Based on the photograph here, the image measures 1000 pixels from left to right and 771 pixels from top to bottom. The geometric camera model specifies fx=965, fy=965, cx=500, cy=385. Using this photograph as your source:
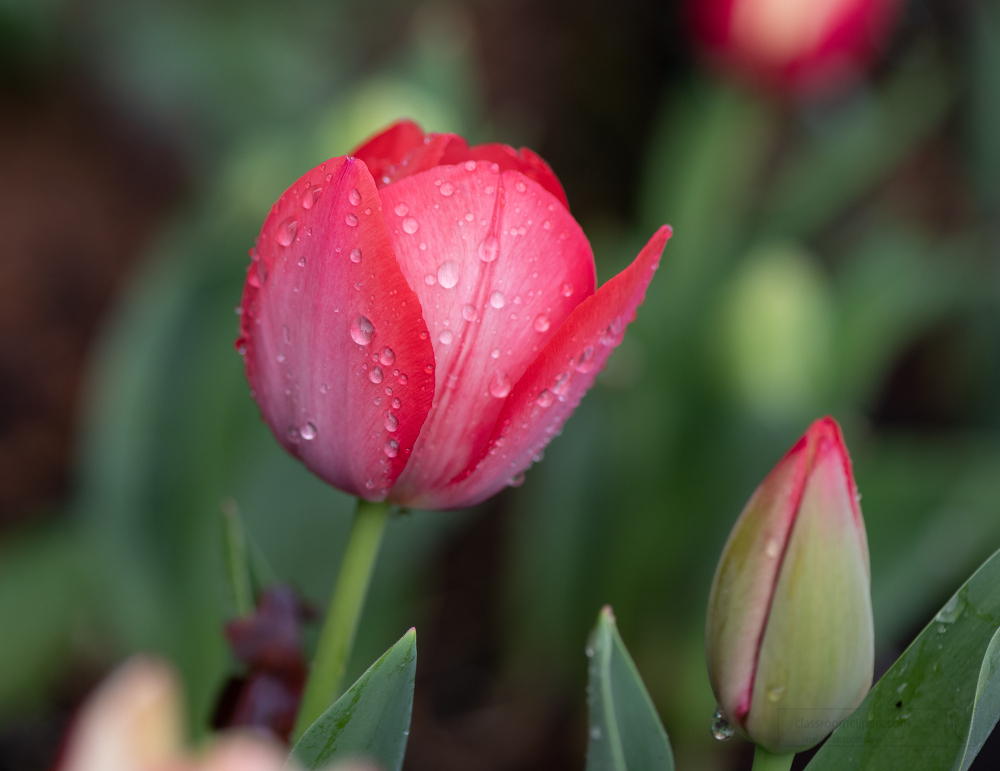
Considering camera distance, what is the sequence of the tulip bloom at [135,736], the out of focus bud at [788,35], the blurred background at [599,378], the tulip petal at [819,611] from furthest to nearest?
the out of focus bud at [788,35], the blurred background at [599,378], the tulip petal at [819,611], the tulip bloom at [135,736]

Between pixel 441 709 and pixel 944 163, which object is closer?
pixel 441 709

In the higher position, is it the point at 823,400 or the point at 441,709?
the point at 823,400

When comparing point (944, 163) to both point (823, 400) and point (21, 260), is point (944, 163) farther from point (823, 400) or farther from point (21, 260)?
point (21, 260)

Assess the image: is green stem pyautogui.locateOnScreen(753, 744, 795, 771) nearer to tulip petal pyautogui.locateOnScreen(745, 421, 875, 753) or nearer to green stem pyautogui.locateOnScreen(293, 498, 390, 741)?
tulip petal pyautogui.locateOnScreen(745, 421, 875, 753)

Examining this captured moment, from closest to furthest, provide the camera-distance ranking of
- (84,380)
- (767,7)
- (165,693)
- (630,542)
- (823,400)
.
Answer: (165,693) < (823,400) < (630,542) < (767,7) < (84,380)

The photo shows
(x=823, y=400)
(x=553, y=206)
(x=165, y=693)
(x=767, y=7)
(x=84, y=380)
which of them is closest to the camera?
(x=165, y=693)

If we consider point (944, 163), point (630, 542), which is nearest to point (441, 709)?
point (630, 542)

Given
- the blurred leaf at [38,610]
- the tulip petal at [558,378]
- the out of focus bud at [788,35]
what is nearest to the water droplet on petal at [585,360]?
the tulip petal at [558,378]

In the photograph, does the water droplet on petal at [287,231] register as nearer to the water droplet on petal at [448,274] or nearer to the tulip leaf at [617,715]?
the water droplet on petal at [448,274]
